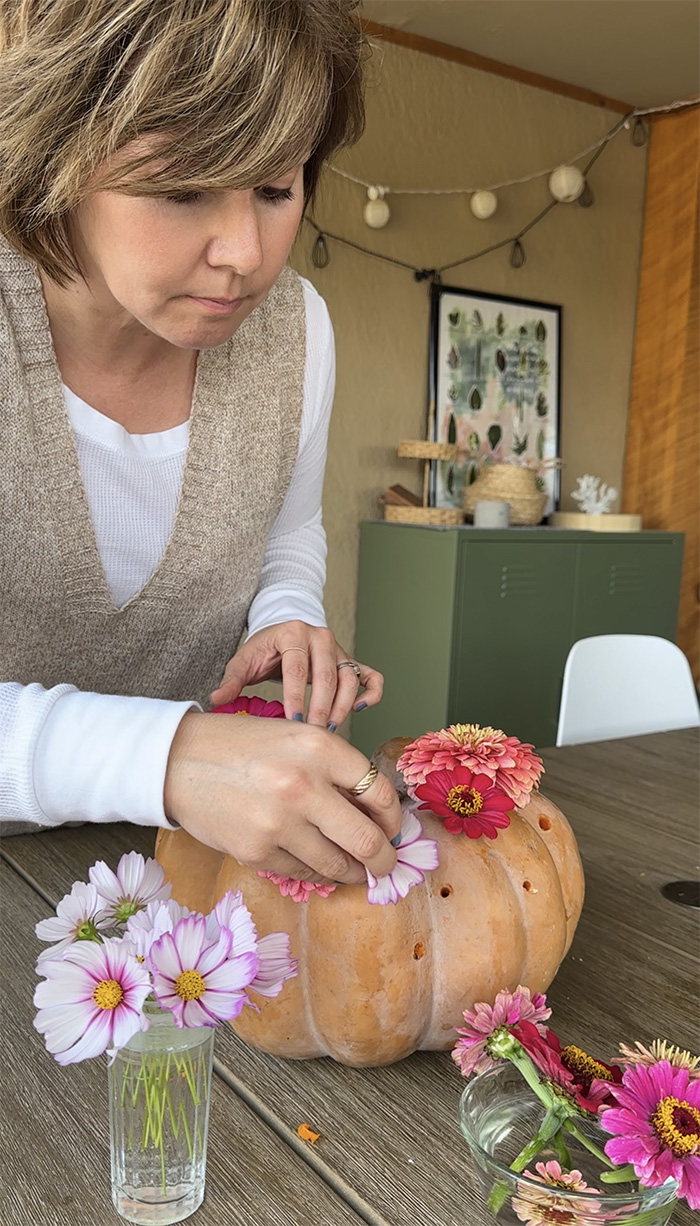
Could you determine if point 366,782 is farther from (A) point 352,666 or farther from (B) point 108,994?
(A) point 352,666

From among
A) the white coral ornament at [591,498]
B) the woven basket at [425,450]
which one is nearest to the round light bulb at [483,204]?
the woven basket at [425,450]

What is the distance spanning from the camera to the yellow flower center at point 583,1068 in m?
0.60

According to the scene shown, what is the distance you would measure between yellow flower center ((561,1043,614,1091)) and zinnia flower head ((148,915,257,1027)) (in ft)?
0.74

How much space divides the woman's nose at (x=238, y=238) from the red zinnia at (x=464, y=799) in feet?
1.37

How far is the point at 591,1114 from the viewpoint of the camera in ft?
A: 1.88

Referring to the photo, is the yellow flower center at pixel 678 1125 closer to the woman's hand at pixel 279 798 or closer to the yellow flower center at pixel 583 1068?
the yellow flower center at pixel 583 1068

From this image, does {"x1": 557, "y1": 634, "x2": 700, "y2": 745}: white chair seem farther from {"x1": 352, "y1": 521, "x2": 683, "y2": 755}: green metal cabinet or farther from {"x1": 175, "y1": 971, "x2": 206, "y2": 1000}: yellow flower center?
{"x1": 175, "y1": 971, "x2": 206, "y2": 1000}: yellow flower center

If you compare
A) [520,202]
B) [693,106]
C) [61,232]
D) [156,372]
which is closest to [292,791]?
[61,232]

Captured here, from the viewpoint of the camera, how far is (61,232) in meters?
0.87

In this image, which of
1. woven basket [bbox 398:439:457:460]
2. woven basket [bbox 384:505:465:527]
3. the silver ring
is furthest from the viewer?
woven basket [bbox 398:439:457:460]

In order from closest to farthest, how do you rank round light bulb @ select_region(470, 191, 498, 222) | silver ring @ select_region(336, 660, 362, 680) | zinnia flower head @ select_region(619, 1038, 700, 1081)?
zinnia flower head @ select_region(619, 1038, 700, 1081)
silver ring @ select_region(336, 660, 362, 680)
round light bulb @ select_region(470, 191, 498, 222)

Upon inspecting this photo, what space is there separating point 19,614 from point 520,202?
11.6 ft

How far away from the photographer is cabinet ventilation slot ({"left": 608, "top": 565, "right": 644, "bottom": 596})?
12.7ft

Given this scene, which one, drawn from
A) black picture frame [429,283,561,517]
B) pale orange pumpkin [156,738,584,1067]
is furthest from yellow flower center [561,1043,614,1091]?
black picture frame [429,283,561,517]
